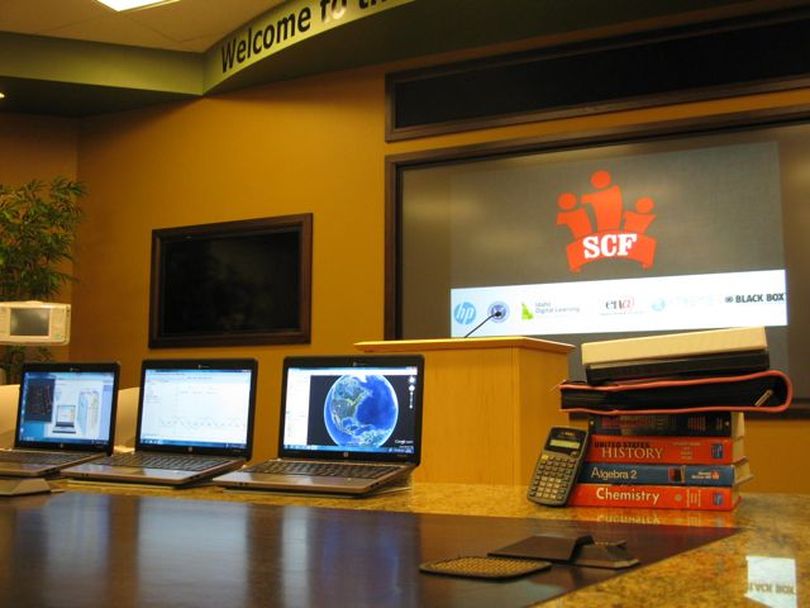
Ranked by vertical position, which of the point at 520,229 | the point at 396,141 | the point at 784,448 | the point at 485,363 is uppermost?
the point at 396,141

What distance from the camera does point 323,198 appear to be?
4945 mm

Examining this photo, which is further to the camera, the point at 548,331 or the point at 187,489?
the point at 548,331

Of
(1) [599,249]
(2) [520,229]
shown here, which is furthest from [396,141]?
(1) [599,249]

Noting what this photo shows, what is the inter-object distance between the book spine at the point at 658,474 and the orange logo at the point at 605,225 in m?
2.83

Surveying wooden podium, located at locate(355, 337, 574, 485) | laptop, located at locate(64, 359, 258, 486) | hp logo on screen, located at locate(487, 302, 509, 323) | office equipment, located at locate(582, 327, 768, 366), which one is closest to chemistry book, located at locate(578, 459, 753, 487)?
office equipment, located at locate(582, 327, 768, 366)

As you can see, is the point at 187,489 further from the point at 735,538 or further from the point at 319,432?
the point at 735,538

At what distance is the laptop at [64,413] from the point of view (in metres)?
2.21

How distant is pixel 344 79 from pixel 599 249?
5.72 feet

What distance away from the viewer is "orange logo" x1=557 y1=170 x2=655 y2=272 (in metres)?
4.19

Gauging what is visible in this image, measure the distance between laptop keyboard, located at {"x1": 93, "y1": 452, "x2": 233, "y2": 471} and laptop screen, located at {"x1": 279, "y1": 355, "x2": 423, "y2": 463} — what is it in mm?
163

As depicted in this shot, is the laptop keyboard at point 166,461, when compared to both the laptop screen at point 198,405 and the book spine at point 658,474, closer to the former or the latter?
the laptop screen at point 198,405

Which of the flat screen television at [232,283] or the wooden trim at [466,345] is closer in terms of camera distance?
the wooden trim at [466,345]

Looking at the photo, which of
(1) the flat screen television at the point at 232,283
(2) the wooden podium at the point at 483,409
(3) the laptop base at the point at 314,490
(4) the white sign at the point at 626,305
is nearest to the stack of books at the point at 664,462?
(3) the laptop base at the point at 314,490

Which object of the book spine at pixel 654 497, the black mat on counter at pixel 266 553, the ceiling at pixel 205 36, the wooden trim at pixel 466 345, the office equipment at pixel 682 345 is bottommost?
the black mat on counter at pixel 266 553
